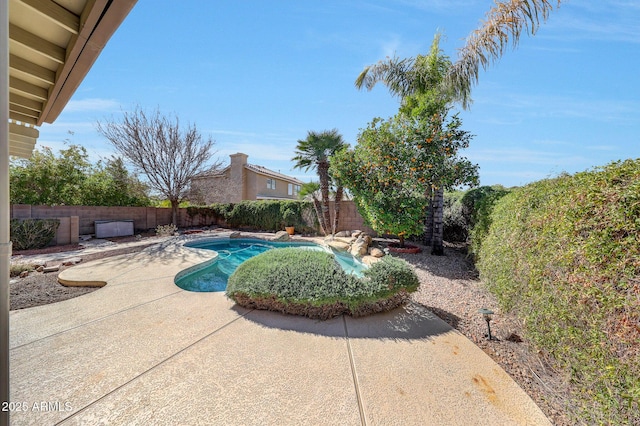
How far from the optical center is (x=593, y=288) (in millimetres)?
2078

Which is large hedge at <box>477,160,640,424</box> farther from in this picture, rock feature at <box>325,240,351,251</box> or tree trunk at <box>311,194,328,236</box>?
tree trunk at <box>311,194,328,236</box>

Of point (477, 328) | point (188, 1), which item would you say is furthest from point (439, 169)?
point (188, 1)

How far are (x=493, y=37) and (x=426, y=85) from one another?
2206 mm

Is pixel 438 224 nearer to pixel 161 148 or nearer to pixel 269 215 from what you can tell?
pixel 269 215

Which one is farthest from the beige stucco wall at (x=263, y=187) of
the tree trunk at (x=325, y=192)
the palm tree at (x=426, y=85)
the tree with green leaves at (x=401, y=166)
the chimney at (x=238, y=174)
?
the palm tree at (x=426, y=85)

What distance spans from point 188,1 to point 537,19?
8.86 metres

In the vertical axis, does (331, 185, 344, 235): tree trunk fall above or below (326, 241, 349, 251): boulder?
above

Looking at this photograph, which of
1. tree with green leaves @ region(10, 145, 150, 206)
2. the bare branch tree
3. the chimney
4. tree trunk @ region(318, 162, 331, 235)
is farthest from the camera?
the chimney

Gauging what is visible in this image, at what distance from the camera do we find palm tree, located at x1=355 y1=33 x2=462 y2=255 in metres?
8.22

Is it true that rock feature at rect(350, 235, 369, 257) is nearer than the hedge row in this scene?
Yes

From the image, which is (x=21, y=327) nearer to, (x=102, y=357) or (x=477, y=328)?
(x=102, y=357)

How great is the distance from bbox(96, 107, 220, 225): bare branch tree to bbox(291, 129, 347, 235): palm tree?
8.07m

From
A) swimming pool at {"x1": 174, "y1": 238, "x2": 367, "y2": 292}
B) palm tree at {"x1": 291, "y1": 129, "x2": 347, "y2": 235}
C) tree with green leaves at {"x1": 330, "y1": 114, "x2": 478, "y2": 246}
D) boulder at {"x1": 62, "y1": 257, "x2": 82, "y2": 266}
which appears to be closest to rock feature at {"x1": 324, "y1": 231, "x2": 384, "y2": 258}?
swimming pool at {"x1": 174, "y1": 238, "x2": 367, "y2": 292}

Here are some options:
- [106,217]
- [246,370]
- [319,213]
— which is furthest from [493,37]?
[106,217]
